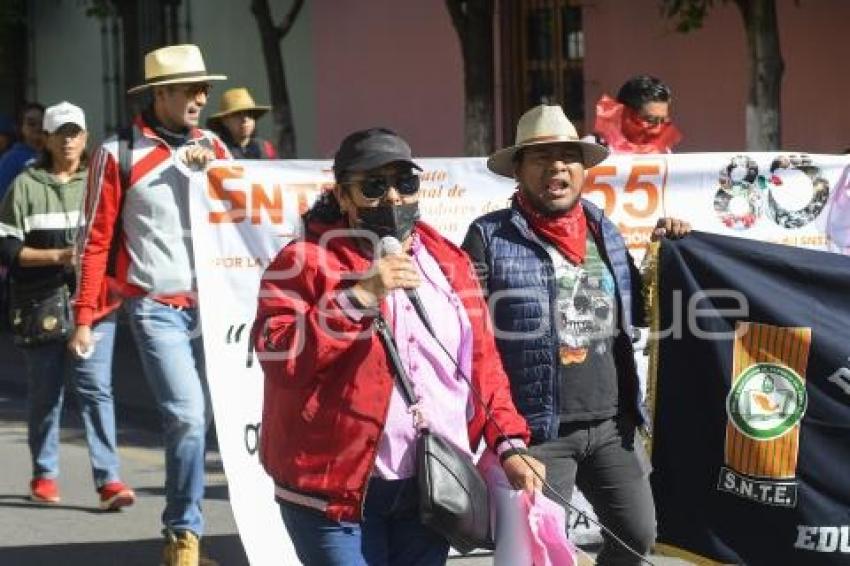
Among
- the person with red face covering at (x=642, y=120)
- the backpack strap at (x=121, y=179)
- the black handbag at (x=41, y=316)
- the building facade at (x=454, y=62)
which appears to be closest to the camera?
the backpack strap at (x=121, y=179)

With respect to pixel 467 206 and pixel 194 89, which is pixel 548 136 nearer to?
pixel 467 206

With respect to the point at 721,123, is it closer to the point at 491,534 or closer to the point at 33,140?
the point at 33,140

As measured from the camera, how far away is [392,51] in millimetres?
19688

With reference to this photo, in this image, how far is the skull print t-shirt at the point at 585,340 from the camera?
5602 millimetres

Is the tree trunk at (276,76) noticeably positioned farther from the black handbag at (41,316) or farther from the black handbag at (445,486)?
the black handbag at (445,486)

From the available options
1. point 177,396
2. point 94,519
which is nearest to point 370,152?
point 177,396

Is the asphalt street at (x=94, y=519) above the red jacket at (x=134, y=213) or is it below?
below

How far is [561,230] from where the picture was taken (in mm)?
5629

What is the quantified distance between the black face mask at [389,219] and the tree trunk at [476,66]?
11.2 metres

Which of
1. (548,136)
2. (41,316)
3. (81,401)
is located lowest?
(81,401)

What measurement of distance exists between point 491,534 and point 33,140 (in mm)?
10341

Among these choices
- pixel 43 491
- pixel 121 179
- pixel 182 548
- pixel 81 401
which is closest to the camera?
pixel 182 548

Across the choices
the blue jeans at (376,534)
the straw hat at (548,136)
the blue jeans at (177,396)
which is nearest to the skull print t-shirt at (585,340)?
the straw hat at (548,136)

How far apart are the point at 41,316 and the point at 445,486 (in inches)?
193
